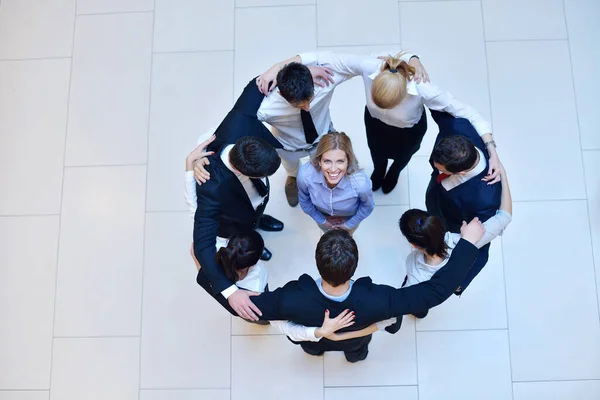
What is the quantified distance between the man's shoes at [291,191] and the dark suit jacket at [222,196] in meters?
0.69

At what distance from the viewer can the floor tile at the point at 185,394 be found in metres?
2.86

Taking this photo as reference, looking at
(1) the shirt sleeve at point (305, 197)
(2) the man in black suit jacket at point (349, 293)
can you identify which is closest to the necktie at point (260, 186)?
(1) the shirt sleeve at point (305, 197)

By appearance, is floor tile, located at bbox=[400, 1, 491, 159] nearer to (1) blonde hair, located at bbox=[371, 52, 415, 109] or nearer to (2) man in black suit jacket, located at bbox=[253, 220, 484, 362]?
(1) blonde hair, located at bbox=[371, 52, 415, 109]

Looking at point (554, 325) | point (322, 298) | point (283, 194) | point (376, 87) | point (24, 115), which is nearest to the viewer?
point (322, 298)

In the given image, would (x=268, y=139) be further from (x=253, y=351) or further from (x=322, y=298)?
(x=253, y=351)

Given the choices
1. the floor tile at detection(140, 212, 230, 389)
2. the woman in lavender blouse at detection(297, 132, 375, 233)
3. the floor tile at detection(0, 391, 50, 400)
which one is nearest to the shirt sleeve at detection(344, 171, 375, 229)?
the woman in lavender blouse at detection(297, 132, 375, 233)

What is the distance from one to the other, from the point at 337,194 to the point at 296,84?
531 mm

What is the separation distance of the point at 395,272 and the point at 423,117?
100cm

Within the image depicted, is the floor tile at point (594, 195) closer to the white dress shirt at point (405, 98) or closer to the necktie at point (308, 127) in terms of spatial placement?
the white dress shirt at point (405, 98)

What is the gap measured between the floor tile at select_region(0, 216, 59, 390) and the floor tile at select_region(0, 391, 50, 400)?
3 centimetres

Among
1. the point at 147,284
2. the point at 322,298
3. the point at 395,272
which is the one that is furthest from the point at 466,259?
the point at 147,284

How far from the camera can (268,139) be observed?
2334mm

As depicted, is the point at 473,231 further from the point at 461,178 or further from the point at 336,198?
the point at 336,198

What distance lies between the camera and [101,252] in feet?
10.2
